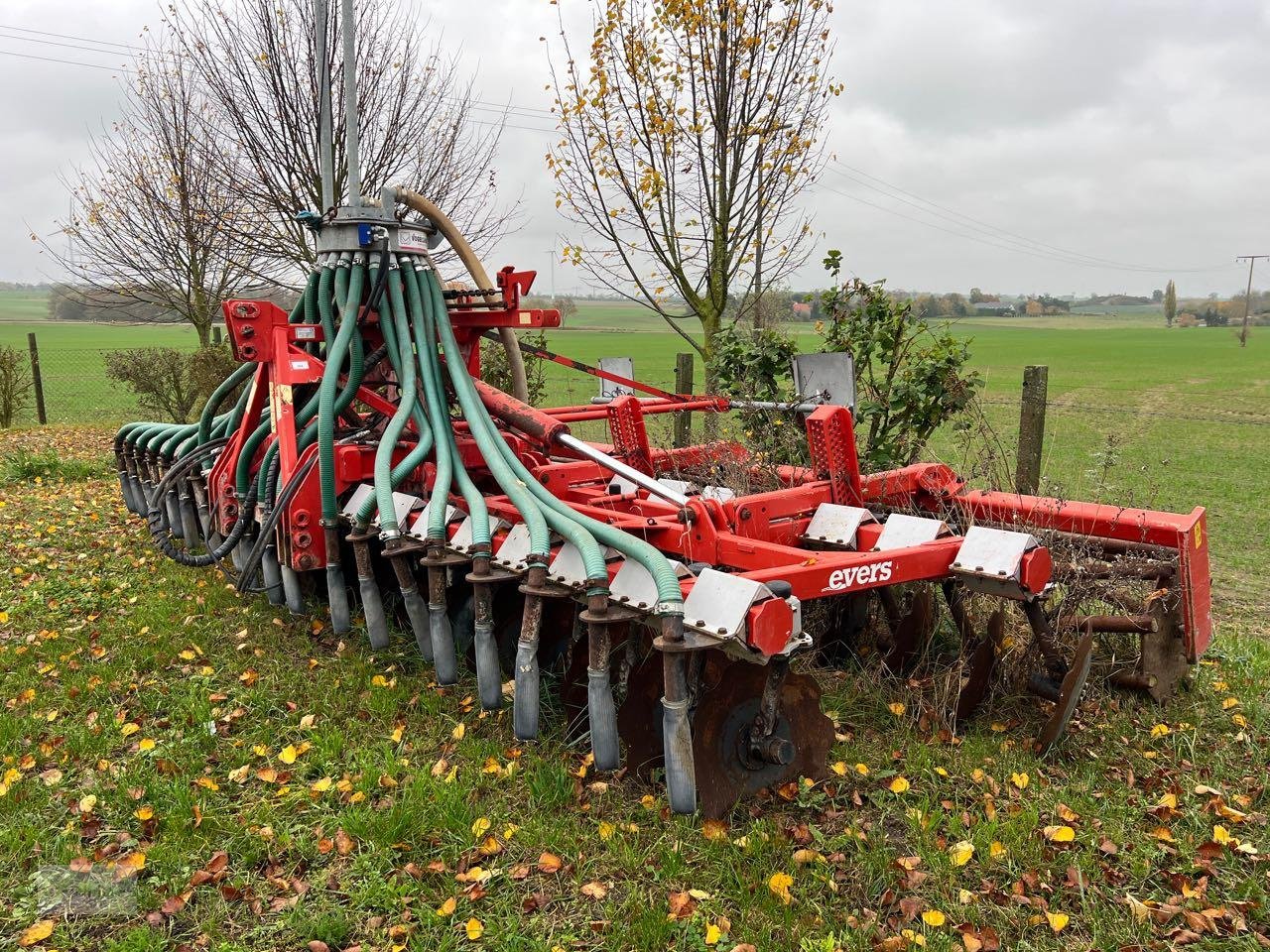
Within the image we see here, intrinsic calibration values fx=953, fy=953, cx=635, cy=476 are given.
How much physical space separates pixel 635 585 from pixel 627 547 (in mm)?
139

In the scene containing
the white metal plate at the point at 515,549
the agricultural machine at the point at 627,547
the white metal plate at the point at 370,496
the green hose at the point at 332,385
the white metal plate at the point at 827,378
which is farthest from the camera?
the white metal plate at the point at 827,378

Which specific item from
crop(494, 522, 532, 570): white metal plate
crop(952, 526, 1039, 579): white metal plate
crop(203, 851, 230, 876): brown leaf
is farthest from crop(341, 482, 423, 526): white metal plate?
crop(952, 526, 1039, 579): white metal plate

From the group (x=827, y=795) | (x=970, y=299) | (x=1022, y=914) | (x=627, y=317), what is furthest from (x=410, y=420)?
(x=970, y=299)

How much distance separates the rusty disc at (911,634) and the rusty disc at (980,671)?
1.20 feet

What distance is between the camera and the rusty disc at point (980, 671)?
380 centimetres

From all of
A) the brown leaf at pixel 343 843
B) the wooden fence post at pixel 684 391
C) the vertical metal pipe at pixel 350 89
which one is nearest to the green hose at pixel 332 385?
the vertical metal pipe at pixel 350 89

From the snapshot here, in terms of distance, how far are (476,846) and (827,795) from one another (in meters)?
1.21

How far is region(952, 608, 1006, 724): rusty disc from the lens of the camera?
380 centimetres

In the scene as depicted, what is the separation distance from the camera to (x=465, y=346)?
18.5 feet

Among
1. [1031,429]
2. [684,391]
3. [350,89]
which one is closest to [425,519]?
[350,89]

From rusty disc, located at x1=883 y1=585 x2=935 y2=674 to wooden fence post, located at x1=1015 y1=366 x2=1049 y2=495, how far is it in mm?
2255

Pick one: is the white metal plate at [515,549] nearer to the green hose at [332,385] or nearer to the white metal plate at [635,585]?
the white metal plate at [635,585]

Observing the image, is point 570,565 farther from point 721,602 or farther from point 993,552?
point 993,552

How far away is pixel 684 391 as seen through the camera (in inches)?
364
